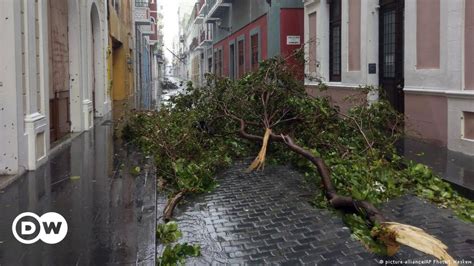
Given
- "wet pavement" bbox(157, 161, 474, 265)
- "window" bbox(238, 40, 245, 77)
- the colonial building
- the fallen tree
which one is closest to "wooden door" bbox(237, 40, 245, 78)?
"window" bbox(238, 40, 245, 77)

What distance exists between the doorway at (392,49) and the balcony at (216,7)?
19620 mm

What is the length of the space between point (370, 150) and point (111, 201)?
3.49 meters

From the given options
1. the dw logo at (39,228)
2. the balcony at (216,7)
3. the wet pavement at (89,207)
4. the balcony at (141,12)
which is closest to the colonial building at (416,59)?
the wet pavement at (89,207)

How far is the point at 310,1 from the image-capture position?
15.3 metres

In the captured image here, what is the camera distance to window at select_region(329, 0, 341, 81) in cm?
1382

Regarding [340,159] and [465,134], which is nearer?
[340,159]

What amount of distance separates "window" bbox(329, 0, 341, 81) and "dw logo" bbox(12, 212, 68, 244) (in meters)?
10.3

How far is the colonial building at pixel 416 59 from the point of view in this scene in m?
7.99

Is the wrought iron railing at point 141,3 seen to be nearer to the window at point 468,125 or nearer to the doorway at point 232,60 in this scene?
the doorway at point 232,60

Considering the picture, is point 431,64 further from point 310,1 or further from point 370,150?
point 310,1

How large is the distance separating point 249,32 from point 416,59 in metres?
15.7

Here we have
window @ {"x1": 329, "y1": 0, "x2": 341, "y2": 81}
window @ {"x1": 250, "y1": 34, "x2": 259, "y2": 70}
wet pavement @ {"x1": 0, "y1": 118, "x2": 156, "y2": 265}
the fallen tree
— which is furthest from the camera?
window @ {"x1": 250, "y1": 34, "x2": 259, "y2": 70}

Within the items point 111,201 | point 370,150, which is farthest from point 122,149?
point 370,150

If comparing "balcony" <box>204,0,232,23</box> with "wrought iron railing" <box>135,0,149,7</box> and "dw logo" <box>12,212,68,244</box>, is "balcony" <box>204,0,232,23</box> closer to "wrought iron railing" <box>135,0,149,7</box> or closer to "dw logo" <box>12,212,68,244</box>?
"wrought iron railing" <box>135,0,149,7</box>
